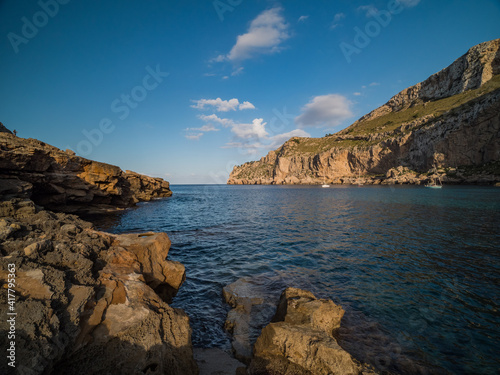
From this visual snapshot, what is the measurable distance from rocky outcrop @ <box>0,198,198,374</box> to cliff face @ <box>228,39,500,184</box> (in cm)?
9769

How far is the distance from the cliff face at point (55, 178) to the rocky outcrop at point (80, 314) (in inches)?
401

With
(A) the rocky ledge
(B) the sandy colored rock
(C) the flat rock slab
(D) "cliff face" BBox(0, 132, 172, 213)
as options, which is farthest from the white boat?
(D) "cliff face" BBox(0, 132, 172, 213)

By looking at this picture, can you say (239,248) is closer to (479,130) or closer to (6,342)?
(6,342)

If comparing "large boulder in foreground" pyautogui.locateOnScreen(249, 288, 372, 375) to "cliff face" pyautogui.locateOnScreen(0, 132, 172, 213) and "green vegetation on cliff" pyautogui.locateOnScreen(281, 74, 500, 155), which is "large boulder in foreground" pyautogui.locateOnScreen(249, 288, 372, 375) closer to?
"cliff face" pyautogui.locateOnScreen(0, 132, 172, 213)

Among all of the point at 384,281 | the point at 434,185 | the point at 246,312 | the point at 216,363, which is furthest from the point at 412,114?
the point at 216,363

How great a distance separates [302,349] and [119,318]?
3946 mm

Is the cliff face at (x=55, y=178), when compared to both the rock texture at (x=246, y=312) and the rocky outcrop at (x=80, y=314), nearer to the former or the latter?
the rocky outcrop at (x=80, y=314)

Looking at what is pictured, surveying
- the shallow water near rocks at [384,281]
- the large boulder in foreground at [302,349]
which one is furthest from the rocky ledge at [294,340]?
the shallow water near rocks at [384,281]

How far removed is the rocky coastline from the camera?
3.38m

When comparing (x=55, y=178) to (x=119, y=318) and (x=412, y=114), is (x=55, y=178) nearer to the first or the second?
(x=119, y=318)

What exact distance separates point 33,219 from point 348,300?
11.8m

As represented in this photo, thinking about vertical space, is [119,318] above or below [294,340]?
above

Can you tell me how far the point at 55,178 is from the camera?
74.8ft

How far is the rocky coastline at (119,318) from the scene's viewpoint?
338 cm
